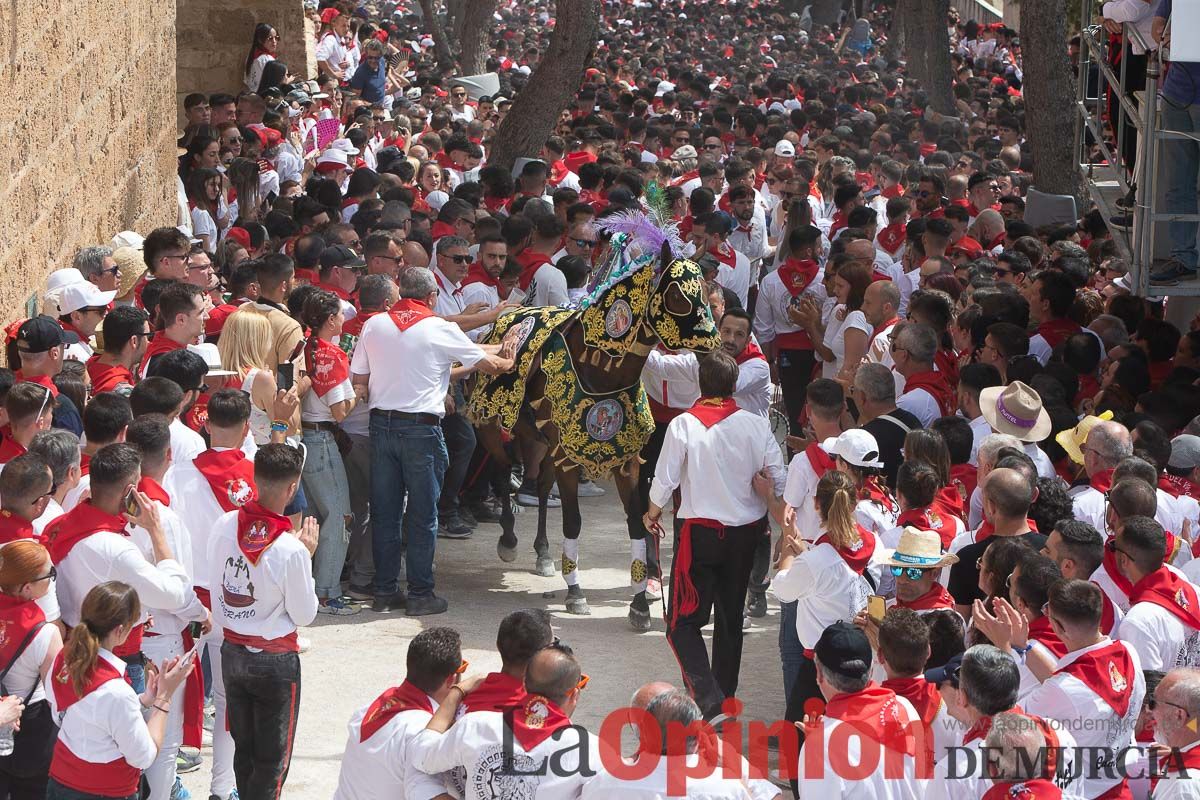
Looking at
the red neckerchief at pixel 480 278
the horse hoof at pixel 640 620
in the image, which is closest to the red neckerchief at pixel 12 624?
the horse hoof at pixel 640 620

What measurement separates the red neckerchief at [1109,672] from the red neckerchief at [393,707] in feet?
6.76

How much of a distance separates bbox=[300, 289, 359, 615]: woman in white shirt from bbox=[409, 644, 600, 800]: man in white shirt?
3.69 meters

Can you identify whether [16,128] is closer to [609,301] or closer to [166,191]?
[609,301]

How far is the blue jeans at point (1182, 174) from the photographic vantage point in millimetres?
7738

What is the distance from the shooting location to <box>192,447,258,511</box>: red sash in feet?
20.2

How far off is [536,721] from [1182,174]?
5187mm

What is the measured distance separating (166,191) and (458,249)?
3493 millimetres

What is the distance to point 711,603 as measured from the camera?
7125 millimetres

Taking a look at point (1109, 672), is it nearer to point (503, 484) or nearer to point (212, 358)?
point (212, 358)

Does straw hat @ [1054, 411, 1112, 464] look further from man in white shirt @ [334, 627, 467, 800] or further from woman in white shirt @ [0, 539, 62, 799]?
woman in white shirt @ [0, 539, 62, 799]

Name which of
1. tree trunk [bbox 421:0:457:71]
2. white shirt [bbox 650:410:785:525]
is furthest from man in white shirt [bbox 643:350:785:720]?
tree trunk [bbox 421:0:457:71]

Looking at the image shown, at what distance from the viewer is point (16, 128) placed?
775cm

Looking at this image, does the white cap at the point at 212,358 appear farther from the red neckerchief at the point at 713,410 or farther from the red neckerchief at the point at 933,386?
the red neckerchief at the point at 933,386

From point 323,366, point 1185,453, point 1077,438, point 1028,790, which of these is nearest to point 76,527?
point 323,366
